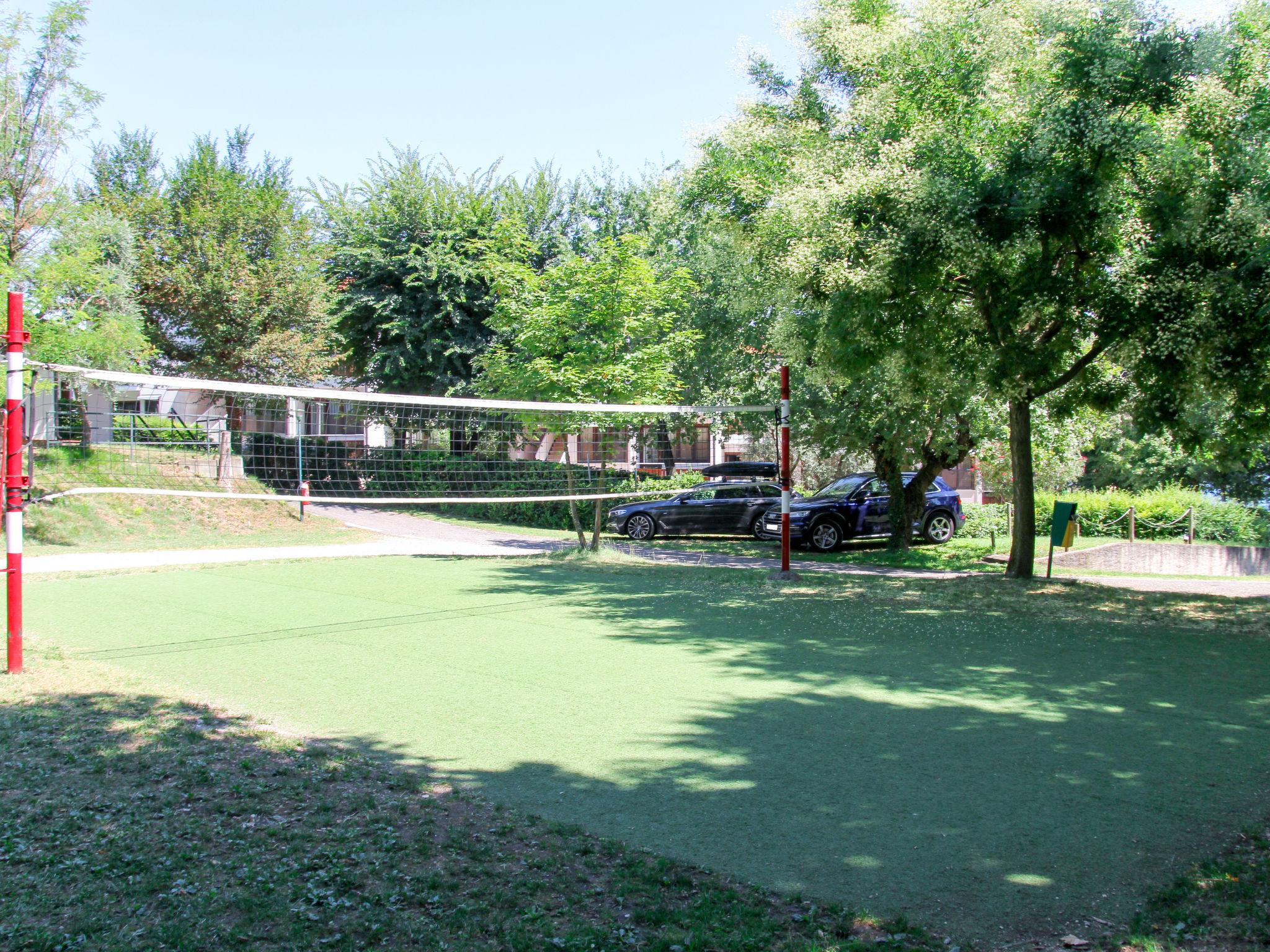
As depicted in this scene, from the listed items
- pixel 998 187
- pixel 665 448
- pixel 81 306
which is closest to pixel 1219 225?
pixel 998 187

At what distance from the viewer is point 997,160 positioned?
34.3ft

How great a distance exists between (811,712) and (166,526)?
19864 millimetres

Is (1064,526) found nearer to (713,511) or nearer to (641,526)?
(713,511)

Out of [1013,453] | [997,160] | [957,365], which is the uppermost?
[997,160]

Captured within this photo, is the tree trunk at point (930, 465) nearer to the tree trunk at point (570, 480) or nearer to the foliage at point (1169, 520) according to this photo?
the foliage at point (1169, 520)

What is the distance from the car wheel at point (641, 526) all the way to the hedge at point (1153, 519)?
710 cm

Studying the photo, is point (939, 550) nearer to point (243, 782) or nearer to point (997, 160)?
point (997, 160)

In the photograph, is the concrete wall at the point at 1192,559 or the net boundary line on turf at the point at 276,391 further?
the concrete wall at the point at 1192,559

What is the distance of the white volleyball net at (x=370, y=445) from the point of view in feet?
42.9

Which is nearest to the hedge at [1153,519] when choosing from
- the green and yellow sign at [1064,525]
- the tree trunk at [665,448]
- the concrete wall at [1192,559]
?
the concrete wall at [1192,559]

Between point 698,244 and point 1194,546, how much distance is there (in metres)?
13.9

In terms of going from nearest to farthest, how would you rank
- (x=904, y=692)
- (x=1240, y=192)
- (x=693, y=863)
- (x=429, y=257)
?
(x=693, y=863) → (x=904, y=692) → (x=1240, y=192) → (x=429, y=257)

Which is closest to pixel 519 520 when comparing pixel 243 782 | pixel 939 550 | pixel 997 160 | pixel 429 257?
pixel 429 257

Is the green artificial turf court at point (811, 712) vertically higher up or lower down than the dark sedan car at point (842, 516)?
lower down
